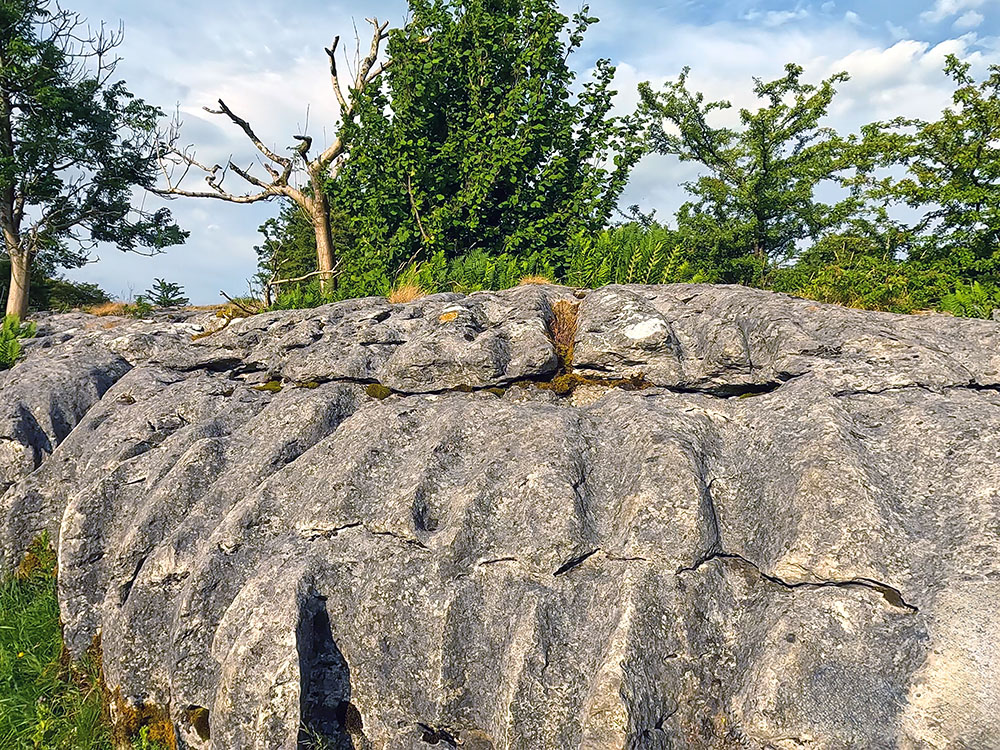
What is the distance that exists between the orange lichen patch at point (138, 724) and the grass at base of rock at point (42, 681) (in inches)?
2.7

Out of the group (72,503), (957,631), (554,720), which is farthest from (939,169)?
(72,503)

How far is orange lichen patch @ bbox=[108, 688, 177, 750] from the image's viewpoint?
5.65 m

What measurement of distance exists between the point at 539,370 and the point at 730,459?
94.9 inches

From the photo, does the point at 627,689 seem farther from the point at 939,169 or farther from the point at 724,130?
the point at 724,130

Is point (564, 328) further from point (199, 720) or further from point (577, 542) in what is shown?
point (199, 720)

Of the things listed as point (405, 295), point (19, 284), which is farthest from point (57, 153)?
point (405, 295)

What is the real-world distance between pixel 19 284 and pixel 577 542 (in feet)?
91.8

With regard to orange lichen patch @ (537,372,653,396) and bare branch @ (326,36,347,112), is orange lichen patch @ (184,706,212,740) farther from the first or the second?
bare branch @ (326,36,347,112)

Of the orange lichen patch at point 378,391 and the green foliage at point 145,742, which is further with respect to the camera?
the orange lichen patch at point 378,391

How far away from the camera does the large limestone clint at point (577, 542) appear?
4309 mm

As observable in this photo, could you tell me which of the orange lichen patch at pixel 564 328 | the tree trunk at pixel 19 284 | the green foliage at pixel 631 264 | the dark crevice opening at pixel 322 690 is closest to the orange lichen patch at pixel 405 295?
the orange lichen patch at pixel 564 328

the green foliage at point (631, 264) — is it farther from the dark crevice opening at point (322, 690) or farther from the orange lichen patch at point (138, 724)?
the orange lichen patch at point (138, 724)

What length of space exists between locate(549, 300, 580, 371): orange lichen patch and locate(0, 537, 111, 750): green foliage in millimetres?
5759

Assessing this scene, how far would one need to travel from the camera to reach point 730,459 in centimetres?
569
